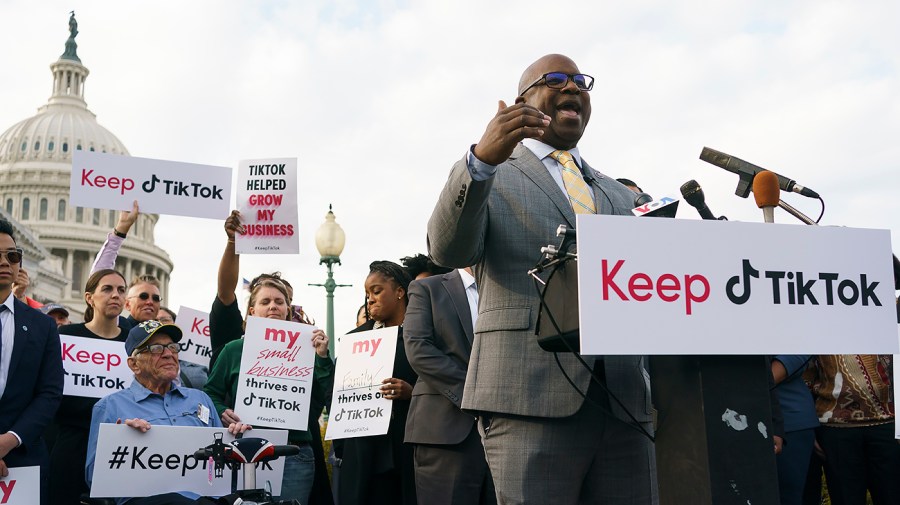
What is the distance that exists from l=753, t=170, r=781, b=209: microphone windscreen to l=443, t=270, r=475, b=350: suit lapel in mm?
3027

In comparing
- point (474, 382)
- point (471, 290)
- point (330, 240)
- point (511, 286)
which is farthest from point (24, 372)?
point (330, 240)

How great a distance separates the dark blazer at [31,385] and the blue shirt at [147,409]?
27 centimetres

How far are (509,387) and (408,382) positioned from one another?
353cm

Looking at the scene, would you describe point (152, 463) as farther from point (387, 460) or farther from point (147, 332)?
point (387, 460)

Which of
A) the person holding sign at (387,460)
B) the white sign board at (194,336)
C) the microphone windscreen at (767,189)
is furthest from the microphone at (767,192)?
the white sign board at (194,336)

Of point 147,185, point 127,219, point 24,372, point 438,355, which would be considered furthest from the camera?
point 147,185

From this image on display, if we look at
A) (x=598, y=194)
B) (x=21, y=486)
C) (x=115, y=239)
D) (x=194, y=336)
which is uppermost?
(x=115, y=239)

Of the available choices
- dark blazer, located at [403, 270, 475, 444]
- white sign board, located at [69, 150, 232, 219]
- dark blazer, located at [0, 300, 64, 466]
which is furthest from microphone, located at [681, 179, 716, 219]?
white sign board, located at [69, 150, 232, 219]

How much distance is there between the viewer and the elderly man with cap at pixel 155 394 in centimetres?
600

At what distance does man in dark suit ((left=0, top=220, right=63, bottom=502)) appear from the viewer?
5.53m

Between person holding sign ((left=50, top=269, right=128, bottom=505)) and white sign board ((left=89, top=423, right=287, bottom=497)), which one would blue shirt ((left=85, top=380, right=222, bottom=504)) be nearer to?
white sign board ((left=89, top=423, right=287, bottom=497))

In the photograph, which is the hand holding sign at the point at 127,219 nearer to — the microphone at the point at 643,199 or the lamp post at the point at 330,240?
the microphone at the point at 643,199

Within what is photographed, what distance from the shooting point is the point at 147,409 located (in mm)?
6117

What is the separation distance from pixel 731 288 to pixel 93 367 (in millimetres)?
5058
